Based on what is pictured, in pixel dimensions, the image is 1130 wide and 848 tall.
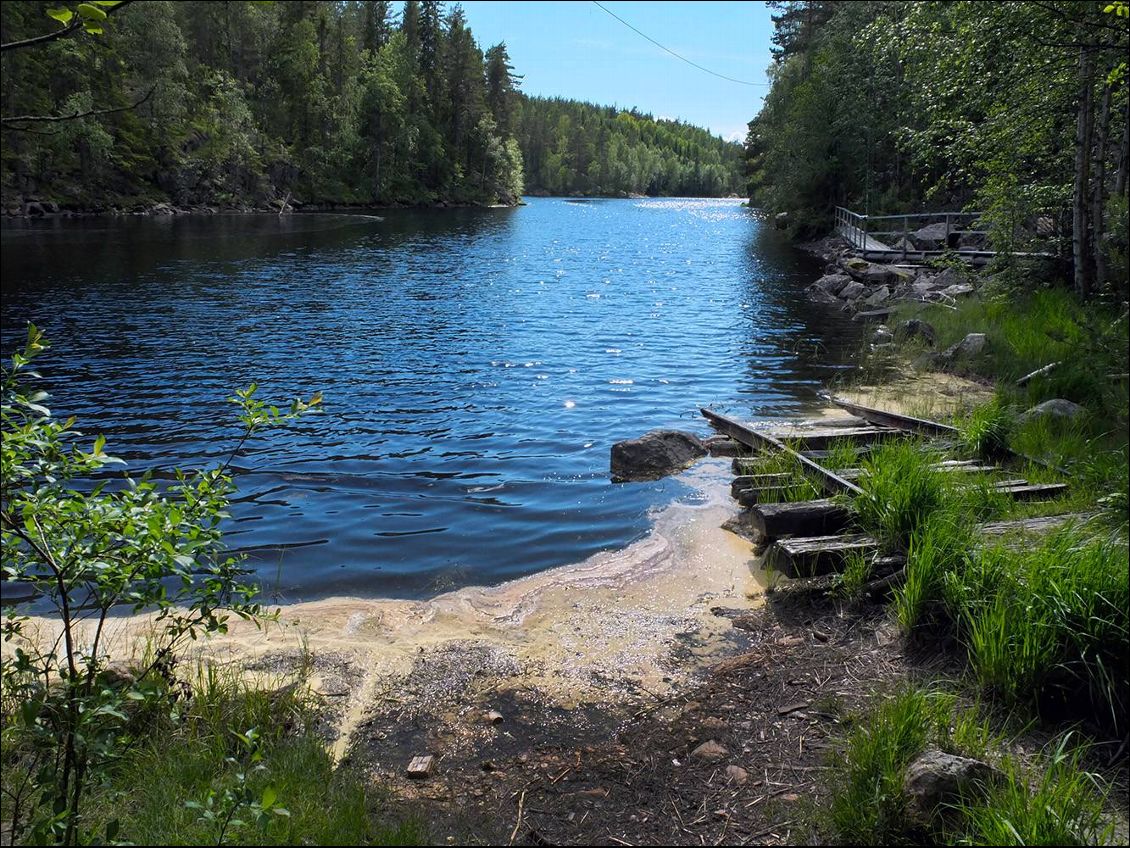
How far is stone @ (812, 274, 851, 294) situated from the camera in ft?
88.9

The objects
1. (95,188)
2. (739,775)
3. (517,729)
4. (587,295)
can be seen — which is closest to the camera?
(739,775)

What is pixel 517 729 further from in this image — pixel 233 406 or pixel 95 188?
pixel 95 188

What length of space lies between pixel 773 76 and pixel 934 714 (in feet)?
206

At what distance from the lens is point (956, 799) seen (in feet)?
11.1

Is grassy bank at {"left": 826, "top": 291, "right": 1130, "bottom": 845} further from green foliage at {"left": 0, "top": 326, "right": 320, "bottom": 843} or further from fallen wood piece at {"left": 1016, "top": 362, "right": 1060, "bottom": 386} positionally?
fallen wood piece at {"left": 1016, "top": 362, "right": 1060, "bottom": 386}

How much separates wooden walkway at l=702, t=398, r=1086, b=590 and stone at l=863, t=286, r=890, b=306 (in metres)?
13.3

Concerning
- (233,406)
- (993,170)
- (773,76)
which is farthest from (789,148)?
(233,406)

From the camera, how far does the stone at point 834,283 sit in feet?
88.9

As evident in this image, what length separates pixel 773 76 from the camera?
58.9 metres

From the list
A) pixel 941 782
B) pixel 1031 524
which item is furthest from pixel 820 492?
pixel 941 782

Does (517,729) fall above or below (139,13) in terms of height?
below

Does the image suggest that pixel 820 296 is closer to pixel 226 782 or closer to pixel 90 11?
pixel 226 782

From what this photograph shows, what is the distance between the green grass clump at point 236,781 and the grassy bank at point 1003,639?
2.22m

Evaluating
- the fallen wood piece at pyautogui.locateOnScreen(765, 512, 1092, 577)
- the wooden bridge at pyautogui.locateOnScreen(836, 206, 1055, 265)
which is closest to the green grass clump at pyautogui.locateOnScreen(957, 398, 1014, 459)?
the fallen wood piece at pyautogui.locateOnScreen(765, 512, 1092, 577)
